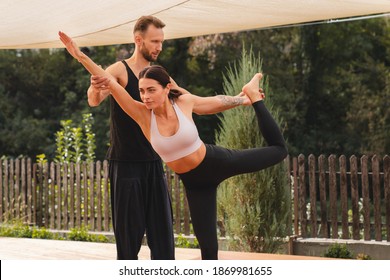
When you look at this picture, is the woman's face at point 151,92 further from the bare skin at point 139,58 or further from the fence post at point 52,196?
the fence post at point 52,196

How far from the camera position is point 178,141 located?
3.23 m

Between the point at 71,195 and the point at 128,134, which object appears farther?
the point at 71,195

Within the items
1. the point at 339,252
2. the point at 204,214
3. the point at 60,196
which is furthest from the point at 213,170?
the point at 60,196

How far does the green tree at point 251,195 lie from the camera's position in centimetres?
634

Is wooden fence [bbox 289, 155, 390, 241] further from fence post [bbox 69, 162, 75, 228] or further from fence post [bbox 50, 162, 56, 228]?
fence post [bbox 50, 162, 56, 228]

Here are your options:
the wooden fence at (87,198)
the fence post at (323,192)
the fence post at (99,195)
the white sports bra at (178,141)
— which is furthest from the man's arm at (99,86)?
the fence post at (99,195)

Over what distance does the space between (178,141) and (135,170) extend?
46 centimetres

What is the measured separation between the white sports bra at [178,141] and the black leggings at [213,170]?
99 millimetres

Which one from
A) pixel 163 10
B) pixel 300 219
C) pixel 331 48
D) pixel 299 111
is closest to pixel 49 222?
pixel 300 219

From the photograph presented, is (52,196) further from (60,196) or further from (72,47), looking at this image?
(72,47)
